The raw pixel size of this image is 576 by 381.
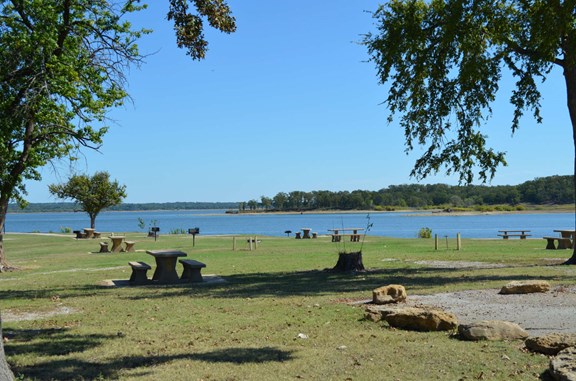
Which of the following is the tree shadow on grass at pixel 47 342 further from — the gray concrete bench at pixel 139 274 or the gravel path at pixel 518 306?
the gray concrete bench at pixel 139 274

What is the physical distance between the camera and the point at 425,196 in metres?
130

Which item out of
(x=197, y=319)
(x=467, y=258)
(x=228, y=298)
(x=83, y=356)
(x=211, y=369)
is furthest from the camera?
(x=467, y=258)

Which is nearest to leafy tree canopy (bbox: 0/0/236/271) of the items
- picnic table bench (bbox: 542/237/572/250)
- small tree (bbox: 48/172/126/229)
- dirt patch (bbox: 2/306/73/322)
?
dirt patch (bbox: 2/306/73/322)

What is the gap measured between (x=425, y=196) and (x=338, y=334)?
124m

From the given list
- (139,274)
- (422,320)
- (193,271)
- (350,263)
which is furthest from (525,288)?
(139,274)

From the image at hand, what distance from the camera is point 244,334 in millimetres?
8617

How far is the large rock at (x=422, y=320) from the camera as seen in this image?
838 cm

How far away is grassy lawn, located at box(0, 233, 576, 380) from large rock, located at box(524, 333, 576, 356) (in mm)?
148

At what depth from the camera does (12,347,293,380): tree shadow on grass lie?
21.6ft

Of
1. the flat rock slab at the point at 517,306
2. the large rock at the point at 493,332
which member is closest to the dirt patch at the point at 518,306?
the flat rock slab at the point at 517,306

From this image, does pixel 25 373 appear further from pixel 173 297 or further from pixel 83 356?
pixel 173 297

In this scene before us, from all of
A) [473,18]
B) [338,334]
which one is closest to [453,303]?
[338,334]

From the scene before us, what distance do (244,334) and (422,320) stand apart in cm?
241

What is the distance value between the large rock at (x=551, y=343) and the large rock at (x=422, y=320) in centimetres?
147
